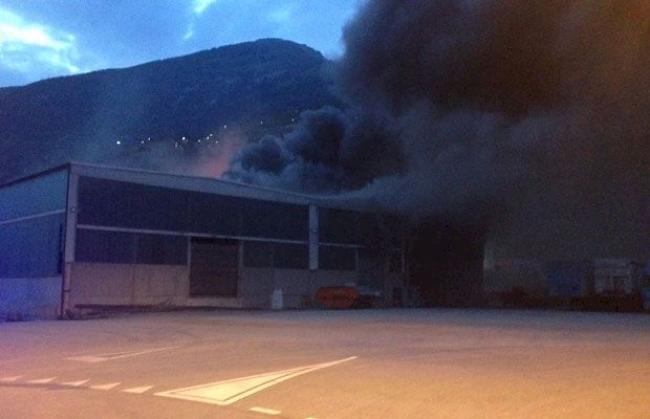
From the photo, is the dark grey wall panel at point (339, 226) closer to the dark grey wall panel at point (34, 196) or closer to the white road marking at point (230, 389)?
the dark grey wall panel at point (34, 196)

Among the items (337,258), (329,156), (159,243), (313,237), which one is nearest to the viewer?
(159,243)

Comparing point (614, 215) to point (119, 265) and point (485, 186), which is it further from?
point (119, 265)

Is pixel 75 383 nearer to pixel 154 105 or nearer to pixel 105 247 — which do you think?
pixel 105 247

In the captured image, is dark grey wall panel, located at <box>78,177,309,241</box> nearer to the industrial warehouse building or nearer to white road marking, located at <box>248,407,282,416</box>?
the industrial warehouse building

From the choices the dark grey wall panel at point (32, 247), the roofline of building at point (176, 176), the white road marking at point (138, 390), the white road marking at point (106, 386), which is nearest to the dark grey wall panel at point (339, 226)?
the roofline of building at point (176, 176)

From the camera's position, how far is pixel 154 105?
10788 centimetres

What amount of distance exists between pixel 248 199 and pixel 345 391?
90.9 feet

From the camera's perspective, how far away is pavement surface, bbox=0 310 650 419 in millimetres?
8352

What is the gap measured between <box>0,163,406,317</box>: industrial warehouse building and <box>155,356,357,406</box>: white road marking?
21.2 metres

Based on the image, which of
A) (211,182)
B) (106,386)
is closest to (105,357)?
(106,386)

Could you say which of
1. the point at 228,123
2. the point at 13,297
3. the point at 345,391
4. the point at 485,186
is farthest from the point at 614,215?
the point at 228,123

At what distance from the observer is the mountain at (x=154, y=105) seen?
299ft

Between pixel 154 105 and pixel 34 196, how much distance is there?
7727 centimetres

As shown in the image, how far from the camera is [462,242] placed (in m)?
46.0
